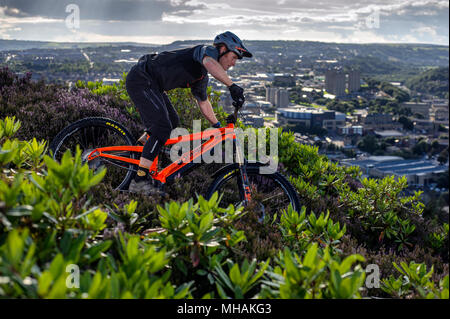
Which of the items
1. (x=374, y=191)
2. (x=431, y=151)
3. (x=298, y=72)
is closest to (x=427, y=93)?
(x=431, y=151)

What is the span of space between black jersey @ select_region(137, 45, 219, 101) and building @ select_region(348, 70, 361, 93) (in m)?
105

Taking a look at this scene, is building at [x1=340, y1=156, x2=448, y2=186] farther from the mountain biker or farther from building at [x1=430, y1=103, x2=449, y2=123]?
the mountain biker

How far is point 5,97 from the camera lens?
27.2 feet

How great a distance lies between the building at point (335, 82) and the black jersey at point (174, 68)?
87.5 metres

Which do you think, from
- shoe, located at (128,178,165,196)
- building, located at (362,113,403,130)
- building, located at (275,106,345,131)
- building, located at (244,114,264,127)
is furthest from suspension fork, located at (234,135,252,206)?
building, located at (362,113,403,130)

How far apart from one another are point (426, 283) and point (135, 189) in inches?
142

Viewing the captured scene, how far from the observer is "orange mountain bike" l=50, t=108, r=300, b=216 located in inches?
184

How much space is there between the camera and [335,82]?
89.2 metres

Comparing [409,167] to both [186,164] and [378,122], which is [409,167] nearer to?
[378,122]

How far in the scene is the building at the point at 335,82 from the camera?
8830cm

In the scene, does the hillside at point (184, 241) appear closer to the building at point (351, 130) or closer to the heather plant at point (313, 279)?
the heather plant at point (313, 279)

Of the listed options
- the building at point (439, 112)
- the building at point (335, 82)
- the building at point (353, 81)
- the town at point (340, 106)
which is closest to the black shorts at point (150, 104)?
the town at point (340, 106)

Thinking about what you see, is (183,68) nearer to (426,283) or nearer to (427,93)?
(426,283)
